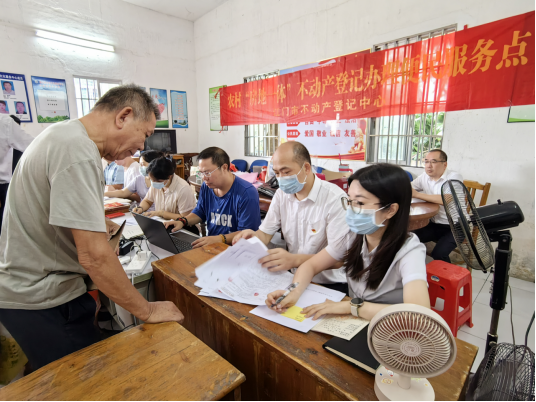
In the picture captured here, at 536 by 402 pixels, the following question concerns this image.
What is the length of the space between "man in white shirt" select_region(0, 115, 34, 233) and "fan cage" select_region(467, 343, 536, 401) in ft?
11.8

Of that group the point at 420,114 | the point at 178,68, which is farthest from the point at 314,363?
the point at 178,68

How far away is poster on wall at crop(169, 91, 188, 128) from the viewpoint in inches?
266

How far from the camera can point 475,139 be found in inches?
117

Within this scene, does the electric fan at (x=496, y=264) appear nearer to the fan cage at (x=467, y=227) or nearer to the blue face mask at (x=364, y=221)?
the fan cage at (x=467, y=227)

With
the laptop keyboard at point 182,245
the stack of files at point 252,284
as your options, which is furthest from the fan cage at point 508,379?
the laptop keyboard at point 182,245

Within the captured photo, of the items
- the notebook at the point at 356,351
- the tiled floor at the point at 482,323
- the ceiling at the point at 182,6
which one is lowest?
the tiled floor at the point at 482,323

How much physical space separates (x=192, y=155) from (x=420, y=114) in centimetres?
489

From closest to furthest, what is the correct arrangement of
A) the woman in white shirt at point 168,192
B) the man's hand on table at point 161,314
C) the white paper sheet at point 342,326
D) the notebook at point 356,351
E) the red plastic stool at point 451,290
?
the notebook at point 356,351, the white paper sheet at point 342,326, the man's hand on table at point 161,314, the red plastic stool at point 451,290, the woman in white shirt at point 168,192

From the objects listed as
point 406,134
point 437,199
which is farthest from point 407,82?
point 437,199

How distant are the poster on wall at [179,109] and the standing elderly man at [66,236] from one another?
20.4 feet

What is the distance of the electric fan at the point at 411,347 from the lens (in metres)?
0.45

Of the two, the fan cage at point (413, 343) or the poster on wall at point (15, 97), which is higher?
the poster on wall at point (15, 97)

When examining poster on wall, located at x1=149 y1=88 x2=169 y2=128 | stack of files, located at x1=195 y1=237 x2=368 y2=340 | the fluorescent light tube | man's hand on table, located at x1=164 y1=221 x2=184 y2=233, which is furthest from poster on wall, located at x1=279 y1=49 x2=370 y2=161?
the fluorescent light tube

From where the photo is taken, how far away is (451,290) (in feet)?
5.95
